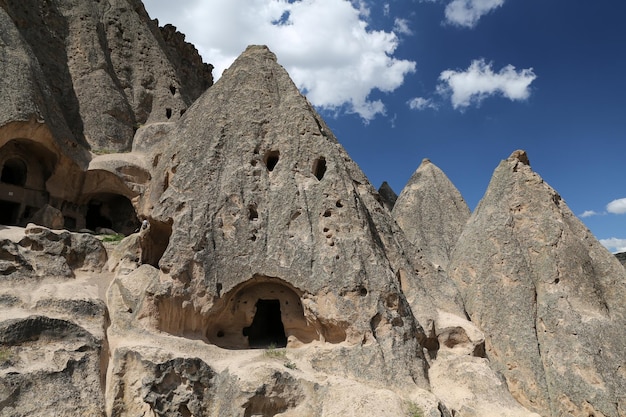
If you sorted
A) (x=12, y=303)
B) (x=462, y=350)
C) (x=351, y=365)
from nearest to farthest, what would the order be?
(x=351, y=365)
(x=12, y=303)
(x=462, y=350)

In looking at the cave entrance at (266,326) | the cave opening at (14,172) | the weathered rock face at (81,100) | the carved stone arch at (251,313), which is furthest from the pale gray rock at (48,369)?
the cave opening at (14,172)

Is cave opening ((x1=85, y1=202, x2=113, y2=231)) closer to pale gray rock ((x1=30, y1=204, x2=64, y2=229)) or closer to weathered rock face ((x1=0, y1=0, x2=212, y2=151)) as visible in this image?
weathered rock face ((x1=0, y1=0, x2=212, y2=151))

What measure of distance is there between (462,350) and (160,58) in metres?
19.7

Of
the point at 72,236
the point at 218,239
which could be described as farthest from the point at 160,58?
the point at 218,239

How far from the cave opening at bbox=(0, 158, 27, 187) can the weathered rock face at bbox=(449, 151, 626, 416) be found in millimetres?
14362

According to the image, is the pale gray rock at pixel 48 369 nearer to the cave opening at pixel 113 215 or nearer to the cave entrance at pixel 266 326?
the cave entrance at pixel 266 326

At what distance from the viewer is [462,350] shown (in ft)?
29.6

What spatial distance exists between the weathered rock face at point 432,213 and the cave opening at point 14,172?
13.5 metres

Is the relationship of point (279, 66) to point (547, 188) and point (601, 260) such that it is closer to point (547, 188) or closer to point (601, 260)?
point (547, 188)

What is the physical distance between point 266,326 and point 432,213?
9.48 m

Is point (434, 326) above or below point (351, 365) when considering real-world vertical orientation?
above

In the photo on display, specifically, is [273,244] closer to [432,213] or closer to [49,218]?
[49,218]

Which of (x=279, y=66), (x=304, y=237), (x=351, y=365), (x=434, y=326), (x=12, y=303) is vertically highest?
(x=279, y=66)

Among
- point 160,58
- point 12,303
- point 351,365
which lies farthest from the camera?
point 160,58
